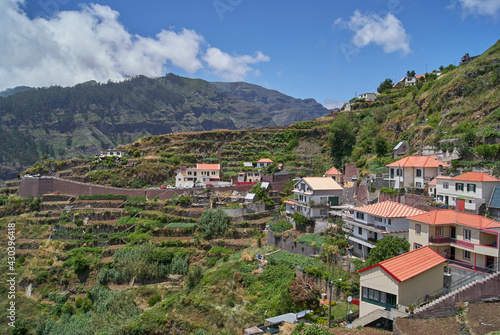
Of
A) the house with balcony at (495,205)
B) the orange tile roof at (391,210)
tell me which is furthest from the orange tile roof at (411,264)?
the house with balcony at (495,205)

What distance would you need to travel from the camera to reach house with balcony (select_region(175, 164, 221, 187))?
43625 millimetres

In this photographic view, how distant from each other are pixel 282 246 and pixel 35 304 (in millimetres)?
21392

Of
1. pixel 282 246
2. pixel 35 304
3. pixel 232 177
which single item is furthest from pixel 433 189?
pixel 35 304

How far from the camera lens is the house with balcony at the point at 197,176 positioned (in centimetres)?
4362

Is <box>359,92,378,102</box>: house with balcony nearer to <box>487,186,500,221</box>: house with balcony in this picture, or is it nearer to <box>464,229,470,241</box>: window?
<box>487,186,500,221</box>: house with balcony

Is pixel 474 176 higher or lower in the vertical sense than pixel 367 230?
higher

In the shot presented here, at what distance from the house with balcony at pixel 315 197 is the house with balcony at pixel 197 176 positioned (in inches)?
621

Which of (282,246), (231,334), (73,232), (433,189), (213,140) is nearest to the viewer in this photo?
(231,334)

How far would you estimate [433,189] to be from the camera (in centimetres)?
2467

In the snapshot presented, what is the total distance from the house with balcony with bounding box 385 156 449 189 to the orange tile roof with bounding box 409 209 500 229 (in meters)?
9.55

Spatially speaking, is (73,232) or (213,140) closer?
(73,232)

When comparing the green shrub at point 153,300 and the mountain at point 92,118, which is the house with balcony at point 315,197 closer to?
the green shrub at point 153,300

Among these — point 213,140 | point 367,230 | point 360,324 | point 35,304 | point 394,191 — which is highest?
point 213,140

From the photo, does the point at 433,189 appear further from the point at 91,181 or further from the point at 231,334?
the point at 91,181
